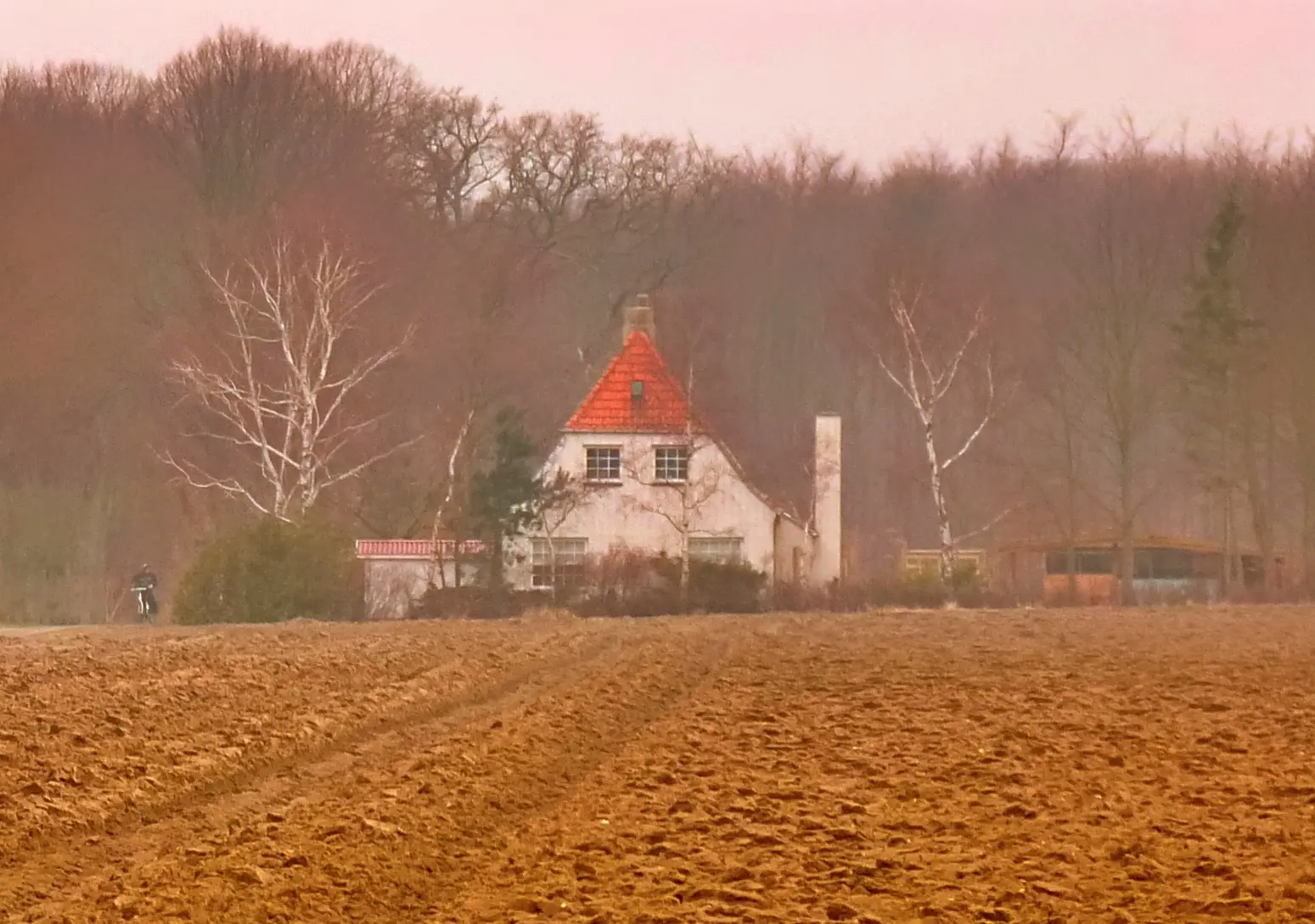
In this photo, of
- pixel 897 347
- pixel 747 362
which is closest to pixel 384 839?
pixel 897 347

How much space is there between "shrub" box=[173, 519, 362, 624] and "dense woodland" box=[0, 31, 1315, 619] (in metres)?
7.57

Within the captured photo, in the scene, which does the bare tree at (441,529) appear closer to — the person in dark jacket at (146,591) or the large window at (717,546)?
the large window at (717,546)

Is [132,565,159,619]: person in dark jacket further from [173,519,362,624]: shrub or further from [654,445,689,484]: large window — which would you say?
[654,445,689,484]: large window

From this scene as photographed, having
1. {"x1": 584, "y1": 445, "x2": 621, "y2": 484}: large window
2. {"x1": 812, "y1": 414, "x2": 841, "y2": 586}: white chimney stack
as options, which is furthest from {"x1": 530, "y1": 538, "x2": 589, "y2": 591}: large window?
{"x1": 812, "y1": 414, "x2": 841, "y2": 586}: white chimney stack

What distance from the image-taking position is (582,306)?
6191 centimetres

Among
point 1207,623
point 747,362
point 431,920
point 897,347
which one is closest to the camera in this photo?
point 431,920

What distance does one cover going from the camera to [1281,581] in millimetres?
47812

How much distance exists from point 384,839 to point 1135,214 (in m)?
50.9

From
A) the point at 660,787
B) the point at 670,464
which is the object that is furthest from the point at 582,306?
the point at 660,787

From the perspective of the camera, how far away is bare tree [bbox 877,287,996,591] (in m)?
48.0

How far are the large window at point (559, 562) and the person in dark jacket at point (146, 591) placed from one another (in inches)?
397

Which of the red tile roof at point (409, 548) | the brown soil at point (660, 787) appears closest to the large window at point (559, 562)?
the red tile roof at point (409, 548)

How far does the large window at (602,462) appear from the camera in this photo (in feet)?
156

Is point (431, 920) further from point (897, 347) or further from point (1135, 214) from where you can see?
point (1135, 214)
